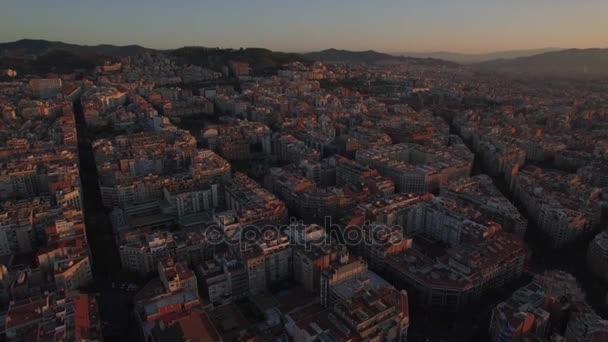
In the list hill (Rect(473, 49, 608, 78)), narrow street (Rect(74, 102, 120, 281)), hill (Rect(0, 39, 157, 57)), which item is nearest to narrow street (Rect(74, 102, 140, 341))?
narrow street (Rect(74, 102, 120, 281))

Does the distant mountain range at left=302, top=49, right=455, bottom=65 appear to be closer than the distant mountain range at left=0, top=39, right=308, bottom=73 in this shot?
No

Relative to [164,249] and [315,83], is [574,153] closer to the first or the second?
[164,249]

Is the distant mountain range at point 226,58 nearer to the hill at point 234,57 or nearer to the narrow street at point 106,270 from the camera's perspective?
the hill at point 234,57

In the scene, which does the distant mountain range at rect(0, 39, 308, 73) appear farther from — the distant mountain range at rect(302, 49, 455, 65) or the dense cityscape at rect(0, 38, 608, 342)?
the distant mountain range at rect(302, 49, 455, 65)

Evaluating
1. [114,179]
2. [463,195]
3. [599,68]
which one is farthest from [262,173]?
[599,68]

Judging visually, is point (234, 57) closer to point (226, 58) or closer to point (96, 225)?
point (226, 58)

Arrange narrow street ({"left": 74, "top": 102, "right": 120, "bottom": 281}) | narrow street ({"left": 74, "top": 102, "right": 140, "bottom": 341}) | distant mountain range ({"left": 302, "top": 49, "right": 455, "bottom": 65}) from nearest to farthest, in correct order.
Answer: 1. narrow street ({"left": 74, "top": 102, "right": 140, "bottom": 341})
2. narrow street ({"left": 74, "top": 102, "right": 120, "bottom": 281})
3. distant mountain range ({"left": 302, "top": 49, "right": 455, "bottom": 65})
